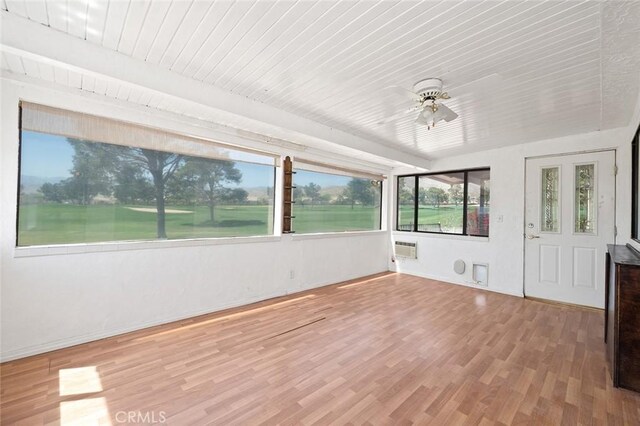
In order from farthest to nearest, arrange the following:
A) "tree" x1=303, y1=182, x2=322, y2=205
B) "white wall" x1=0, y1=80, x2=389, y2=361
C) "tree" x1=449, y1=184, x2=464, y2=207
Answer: "tree" x1=449, y1=184, x2=464, y2=207, "tree" x1=303, y1=182, x2=322, y2=205, "white wall" x1=0, y1=80, x2=389, y2=361

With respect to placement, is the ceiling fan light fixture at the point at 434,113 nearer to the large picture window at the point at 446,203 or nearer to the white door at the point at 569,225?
the white door at the point at 569,225

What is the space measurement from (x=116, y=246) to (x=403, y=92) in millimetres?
3207

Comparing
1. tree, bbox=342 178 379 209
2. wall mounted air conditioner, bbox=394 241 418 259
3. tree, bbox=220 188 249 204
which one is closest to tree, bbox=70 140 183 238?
tree, bbox=220 188 249 204

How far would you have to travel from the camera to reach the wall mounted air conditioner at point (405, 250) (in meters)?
5.68

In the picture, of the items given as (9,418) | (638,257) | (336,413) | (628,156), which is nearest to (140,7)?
(9,418)

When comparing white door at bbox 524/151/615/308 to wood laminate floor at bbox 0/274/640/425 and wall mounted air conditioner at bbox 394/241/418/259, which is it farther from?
wall mounted air conditioner at bbox 394/241/418/259

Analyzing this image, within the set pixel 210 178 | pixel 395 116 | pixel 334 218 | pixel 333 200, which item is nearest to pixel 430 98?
pixel 395 116

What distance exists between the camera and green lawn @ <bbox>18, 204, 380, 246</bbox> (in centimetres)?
250

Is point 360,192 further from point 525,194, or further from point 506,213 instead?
point 525,194

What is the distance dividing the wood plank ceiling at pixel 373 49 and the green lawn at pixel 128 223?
1162mm

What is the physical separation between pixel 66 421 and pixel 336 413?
63.7 inches

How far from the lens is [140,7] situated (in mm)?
1585

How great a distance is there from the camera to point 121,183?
115 inches

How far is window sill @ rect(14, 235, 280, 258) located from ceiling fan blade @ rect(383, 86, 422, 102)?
2.57 metres
